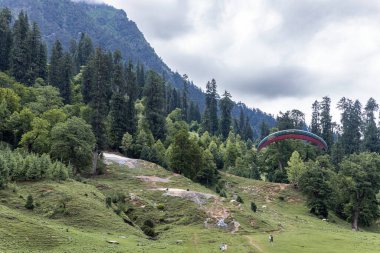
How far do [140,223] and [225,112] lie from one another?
132m

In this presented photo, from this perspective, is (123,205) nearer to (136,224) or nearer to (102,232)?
(136,224)

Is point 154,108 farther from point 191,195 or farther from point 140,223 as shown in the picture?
point 140,223

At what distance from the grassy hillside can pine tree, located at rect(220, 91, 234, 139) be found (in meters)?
106

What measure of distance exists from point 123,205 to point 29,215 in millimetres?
17823

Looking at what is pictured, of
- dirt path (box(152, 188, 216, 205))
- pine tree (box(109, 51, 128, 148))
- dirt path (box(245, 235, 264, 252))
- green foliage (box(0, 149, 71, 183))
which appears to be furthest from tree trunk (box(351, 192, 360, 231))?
pine tree (box(109, 51, 128, 148))

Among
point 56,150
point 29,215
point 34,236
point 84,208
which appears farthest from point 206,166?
point 34,236

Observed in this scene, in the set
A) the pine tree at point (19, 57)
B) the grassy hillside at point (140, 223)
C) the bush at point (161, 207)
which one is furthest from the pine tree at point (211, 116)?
the bush at point (161, 207)

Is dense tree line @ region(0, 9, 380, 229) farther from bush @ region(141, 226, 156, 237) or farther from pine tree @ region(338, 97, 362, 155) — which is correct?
bush @ region(141, 226, 156, 237)

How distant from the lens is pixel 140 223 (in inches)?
2370

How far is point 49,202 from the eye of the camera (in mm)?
53094

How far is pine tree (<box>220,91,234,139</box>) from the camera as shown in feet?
603

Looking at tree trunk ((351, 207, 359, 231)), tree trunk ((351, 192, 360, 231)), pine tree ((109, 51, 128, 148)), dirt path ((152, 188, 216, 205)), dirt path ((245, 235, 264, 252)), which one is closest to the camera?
dirt path ((245, 235, 264, 252))

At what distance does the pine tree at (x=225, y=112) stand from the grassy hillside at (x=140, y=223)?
10552cm

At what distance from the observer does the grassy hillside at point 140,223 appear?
4188 centimetres
